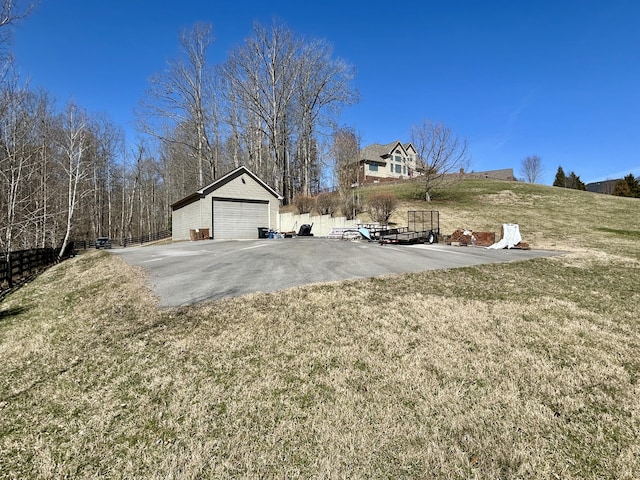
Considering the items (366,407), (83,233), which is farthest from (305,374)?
(83,233)

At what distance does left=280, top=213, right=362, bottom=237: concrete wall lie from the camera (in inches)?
775

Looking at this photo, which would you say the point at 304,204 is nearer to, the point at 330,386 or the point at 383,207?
the point at 383,207

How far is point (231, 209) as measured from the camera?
22.0 meters

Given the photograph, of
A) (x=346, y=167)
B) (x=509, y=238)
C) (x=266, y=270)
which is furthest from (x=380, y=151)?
(x=266, y=270)

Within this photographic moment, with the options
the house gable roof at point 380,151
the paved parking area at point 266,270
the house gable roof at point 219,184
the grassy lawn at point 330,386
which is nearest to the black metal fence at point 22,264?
the paved parking area at point 266,270

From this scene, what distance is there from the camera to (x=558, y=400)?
9.02ft

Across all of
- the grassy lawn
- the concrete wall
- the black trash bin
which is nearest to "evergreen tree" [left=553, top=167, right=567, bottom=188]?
the concrete wall

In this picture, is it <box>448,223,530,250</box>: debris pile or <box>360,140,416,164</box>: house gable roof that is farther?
<box>360,140,416,164</box>: house gable roof

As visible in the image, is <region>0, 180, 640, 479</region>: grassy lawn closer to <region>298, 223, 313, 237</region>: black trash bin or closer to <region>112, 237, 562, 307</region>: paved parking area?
<region>112, 237, 562, 307</region>: paved parking area

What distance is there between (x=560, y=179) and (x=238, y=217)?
5695cm

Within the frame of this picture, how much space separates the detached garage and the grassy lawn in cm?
1537

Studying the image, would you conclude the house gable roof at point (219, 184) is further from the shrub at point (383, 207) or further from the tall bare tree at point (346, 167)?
the shrub at point (383, 207)

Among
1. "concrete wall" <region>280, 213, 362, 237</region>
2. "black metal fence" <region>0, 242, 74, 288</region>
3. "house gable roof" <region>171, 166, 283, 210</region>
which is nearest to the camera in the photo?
"black metal fence" <region>0, 242, 74, 288</region>

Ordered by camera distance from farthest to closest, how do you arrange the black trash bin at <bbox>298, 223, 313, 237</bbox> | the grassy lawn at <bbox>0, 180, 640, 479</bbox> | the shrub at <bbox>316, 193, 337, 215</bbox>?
the shrub at <bbox>316, 193, 337, 215</bbox> → the black trash bin at <bbox>298, 223, 313, 237</bbox> → the grassy lawn at <bbox>0, 180, 640, 479</bbox>
